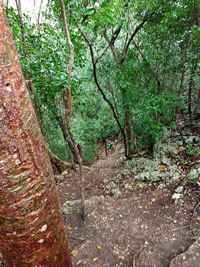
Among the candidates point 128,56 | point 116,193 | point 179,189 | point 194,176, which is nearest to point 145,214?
point 179,189

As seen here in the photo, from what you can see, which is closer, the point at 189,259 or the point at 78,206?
the point at 189,259

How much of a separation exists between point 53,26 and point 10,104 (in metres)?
3.90

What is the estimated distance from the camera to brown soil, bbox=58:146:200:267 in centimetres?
273

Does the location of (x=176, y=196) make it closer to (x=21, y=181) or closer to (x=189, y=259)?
(x=189, y=259)

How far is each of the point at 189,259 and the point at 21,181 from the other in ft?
5.58

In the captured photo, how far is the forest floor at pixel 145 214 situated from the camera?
8.96 feet

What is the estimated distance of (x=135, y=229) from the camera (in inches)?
125

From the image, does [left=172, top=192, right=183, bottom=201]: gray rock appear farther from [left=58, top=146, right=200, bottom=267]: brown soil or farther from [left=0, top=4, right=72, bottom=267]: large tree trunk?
[left=0, top=4, right=72, bottom=267]: large tree trunk

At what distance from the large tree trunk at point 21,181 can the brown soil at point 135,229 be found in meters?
1.33

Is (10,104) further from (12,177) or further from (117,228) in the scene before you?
(117,228)

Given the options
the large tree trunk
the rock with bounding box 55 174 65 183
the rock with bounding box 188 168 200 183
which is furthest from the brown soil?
the rock with bounding box 55 174 65 183

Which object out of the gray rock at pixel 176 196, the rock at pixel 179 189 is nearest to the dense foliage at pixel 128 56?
the rock at pixel 179 189

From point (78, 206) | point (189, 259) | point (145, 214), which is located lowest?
point (145, 214)

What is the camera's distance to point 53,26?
15.8 ft
